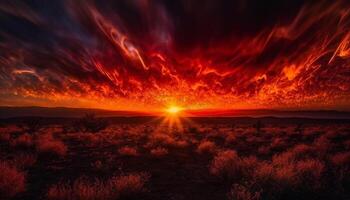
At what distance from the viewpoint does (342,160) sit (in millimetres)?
10805

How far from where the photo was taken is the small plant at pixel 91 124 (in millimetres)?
31703

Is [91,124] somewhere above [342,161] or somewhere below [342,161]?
above

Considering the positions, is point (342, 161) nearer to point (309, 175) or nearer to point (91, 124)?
point (309, 175)

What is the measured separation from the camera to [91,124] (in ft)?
104

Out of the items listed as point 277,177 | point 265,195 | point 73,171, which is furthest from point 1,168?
point 277,177

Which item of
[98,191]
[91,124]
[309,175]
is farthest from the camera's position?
[91,124]

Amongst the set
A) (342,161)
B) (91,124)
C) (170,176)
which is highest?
(91,124)

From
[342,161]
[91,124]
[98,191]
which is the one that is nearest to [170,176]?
[98,191]

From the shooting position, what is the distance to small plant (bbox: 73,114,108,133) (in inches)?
1248

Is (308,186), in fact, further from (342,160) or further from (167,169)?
(167,169)

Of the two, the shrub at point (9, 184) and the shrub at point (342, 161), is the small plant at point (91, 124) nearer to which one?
the shrub at point (9, 184)

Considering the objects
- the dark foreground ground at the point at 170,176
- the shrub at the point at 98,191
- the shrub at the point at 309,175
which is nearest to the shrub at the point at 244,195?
the dark foreground ground at the point at 170,176

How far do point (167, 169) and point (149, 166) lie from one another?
3.46 feet

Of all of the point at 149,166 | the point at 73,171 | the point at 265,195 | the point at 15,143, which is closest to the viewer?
the point at 265,195
